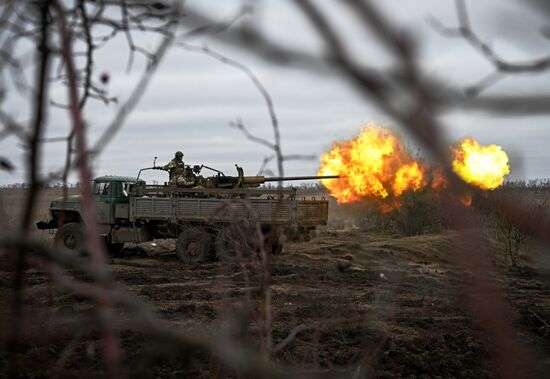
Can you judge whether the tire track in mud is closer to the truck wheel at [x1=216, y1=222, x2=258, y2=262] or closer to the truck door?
the truck wheel at [x1=216, y1=222, x2=258, y2=262]

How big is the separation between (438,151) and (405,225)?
75.0ft

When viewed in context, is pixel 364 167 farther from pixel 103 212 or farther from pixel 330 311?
pixel 330 311

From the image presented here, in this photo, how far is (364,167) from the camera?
58.8 feet

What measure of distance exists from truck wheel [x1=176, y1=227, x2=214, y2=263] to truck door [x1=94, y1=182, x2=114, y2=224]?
6.71 ft

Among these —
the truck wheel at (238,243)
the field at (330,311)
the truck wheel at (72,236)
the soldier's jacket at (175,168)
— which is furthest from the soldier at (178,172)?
the truck wheel at (238,243)

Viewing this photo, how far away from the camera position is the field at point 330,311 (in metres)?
→ 4.43

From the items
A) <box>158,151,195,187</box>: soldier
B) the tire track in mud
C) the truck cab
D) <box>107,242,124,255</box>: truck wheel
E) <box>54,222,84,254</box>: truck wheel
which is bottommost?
the tire track in mud

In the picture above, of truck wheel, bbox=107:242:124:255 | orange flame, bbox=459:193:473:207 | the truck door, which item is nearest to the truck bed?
the truck door

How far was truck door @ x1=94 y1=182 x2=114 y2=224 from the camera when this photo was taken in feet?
50.8

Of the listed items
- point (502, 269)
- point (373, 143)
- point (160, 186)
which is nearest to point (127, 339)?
point (160, 186)

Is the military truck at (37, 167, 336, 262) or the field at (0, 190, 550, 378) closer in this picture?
the field at (0, 190, 550, 378)

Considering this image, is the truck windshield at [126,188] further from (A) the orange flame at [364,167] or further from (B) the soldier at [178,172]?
(A) the orange flame at [364,167]

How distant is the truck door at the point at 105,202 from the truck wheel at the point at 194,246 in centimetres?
205

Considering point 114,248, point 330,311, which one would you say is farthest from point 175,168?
point 330,311
